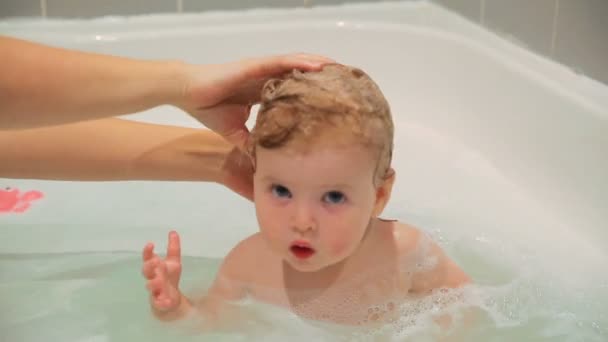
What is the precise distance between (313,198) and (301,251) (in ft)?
0.21

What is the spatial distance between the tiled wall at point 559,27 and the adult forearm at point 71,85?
687 mm

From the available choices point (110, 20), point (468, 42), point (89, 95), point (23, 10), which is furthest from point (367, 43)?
point (89, 95)

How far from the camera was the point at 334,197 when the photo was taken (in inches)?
36.0

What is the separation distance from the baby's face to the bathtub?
0.22 metres

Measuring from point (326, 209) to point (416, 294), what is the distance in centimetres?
29

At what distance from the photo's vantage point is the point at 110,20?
1728 mm

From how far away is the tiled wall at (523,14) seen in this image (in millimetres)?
1333

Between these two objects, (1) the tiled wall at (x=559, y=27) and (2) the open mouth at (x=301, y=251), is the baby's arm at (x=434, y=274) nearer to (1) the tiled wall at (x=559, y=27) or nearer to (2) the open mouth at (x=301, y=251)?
(2) the open mouth at (x=301, y=251)

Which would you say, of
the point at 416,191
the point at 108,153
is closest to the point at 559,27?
the point at 416,191

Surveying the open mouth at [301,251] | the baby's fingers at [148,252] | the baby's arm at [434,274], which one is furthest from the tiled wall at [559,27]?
the baby's fingers at [148,252]

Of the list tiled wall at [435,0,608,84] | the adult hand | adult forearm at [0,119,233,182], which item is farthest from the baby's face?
tiled wall at [435,0,608,84]

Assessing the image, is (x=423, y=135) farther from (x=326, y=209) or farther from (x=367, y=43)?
(x=326, y=209)

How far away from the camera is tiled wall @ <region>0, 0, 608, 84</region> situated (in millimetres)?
1333

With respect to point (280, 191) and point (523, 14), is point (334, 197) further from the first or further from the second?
point (523, 14)
